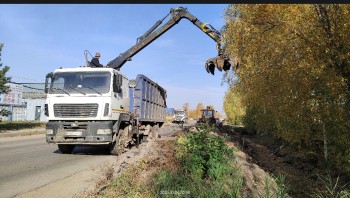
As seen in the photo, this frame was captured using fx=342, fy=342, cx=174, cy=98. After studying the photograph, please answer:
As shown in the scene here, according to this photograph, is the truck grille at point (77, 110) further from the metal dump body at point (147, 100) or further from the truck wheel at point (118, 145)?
the metal dump body at point (147, 100)

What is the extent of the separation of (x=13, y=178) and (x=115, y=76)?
15.9ft

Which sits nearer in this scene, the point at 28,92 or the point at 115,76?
the point at 115,76

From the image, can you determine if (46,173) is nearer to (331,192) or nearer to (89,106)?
(89,106)

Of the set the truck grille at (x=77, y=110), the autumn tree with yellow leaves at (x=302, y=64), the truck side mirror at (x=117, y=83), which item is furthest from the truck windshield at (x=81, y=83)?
the autumn tree with yellow leaves at (x=302, y=64)

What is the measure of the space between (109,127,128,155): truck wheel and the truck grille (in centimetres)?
130

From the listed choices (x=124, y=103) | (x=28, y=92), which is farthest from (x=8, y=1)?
(x=28, y=92)

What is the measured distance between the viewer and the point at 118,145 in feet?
38.0

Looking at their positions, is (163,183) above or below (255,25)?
below

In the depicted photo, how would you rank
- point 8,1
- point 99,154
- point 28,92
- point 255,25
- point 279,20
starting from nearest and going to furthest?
point 8,1 → point 279,20 → point 255,25 → point 99,154 → point 28,92

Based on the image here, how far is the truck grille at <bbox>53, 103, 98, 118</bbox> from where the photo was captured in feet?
36.0

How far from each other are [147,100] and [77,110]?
4.49 meters

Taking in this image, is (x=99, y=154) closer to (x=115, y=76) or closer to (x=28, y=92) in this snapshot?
(x=115, y=76)

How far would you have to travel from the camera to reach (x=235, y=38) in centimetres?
1122

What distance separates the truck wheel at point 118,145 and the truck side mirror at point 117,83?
1483mm
